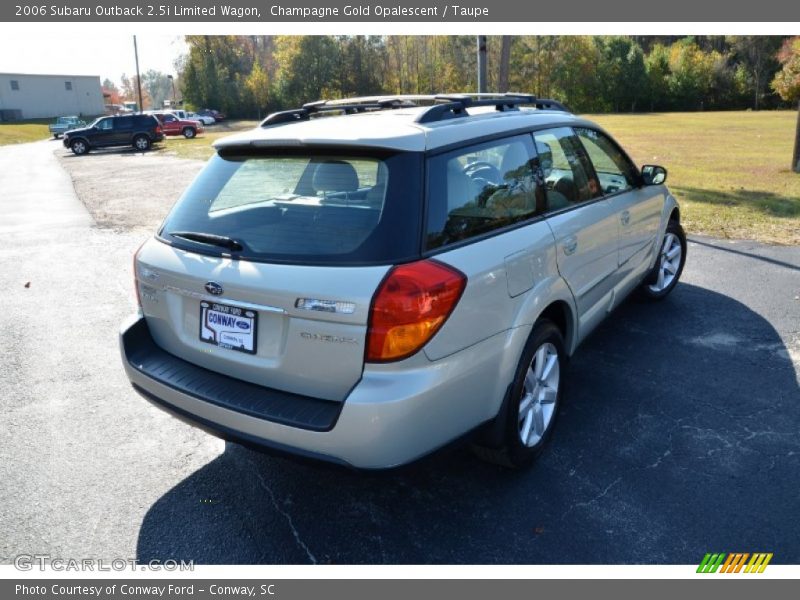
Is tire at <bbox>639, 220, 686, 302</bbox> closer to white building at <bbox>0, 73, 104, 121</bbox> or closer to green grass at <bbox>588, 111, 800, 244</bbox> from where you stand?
green grass at <bbox>588, 111, 800, 244</bbox>

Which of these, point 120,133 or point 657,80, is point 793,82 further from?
point 657,80

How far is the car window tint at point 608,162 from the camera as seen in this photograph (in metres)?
4.19

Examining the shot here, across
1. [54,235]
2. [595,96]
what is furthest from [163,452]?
[595,96]

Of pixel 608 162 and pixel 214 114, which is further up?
pixel 214 114

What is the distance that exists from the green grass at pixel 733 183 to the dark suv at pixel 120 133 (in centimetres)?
2221

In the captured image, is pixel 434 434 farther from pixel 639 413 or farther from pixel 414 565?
pixel 639 413

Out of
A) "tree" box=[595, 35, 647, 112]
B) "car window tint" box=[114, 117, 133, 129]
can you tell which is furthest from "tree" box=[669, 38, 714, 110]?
"car window tint" box=[114, 117, 133, 129]

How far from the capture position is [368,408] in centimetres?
238

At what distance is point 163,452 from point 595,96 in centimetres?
6873

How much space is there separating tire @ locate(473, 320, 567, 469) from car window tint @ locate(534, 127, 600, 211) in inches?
30.6

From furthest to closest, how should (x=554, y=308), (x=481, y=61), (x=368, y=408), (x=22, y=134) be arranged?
(x=22, y=134), (x=481, y=61), (x=554, y=308), (x=368, y=408)

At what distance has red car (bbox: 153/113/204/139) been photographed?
1532 inches

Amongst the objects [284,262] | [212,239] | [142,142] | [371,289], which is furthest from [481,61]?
[142,142]

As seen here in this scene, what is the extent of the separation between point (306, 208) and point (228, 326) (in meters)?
0.63
